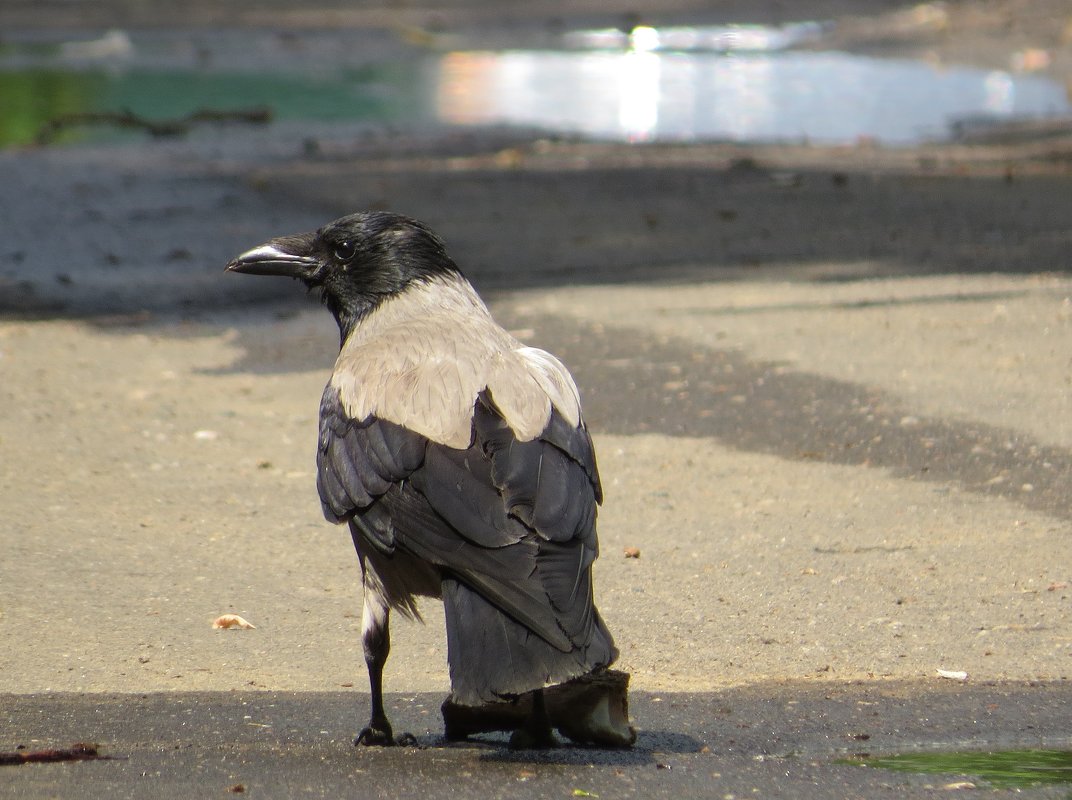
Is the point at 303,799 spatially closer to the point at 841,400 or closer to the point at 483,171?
the point at 841,400

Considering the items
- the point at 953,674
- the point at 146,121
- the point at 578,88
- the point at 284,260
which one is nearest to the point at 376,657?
the point at 284,260

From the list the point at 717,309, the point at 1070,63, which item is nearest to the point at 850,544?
the point at 717,309

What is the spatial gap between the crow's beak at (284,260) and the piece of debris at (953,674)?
7.17ft

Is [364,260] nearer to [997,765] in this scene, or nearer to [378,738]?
[378,738]

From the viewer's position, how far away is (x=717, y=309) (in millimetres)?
9922

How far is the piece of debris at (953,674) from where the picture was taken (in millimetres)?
4801

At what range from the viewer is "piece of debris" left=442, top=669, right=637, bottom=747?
4.18 metres

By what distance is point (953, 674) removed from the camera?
15.9 feet

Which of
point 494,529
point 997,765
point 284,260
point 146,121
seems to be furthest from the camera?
point 146,121

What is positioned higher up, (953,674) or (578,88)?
(578,88)

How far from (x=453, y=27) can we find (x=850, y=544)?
29597mm

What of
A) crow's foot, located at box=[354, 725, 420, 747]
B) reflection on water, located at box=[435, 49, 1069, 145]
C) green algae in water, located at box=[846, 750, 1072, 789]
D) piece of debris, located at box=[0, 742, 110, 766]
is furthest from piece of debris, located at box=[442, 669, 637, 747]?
reflection on water, located at box=[435, 49, 1069, 145]

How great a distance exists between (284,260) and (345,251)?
0.80 feet

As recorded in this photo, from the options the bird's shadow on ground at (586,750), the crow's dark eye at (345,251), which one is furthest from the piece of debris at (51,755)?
the crow's dark eye at (345,251)
